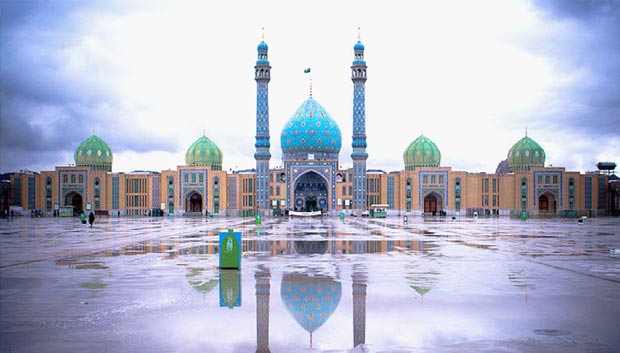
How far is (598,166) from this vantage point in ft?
258

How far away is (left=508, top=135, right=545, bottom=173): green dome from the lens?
255ft

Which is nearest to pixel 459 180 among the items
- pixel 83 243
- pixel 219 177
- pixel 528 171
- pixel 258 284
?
pixel 528 171

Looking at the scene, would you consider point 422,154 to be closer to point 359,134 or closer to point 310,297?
point 359,134

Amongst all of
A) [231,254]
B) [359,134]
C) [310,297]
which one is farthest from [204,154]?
[310,297]

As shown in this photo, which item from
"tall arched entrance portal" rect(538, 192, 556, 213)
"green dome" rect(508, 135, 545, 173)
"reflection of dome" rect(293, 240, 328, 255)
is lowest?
"tall arched entrance portal" rect(538, 192, 556, 213)

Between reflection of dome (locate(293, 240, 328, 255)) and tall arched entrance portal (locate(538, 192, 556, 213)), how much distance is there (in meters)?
60.8

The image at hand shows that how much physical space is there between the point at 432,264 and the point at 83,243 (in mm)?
13716

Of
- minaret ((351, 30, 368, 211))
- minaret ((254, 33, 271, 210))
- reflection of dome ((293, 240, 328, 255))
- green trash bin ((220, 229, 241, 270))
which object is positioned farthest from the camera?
minaret ((351, 30, 368, 211))

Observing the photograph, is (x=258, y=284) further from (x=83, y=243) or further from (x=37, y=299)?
(x=83, y=243)

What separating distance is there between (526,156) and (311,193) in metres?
27.8

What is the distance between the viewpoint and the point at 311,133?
7544 centimetres

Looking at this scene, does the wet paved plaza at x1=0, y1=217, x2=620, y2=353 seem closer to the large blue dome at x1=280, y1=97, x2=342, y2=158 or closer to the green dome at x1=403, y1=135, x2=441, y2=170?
the large blue dome at x1=280, y1=97, x2=342, y2=158

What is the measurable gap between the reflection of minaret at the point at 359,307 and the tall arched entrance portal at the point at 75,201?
7006 centimetres

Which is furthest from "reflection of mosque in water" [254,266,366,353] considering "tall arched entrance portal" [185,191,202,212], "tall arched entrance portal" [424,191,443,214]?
"tall arched entrance portal" [424,191,443,214]
